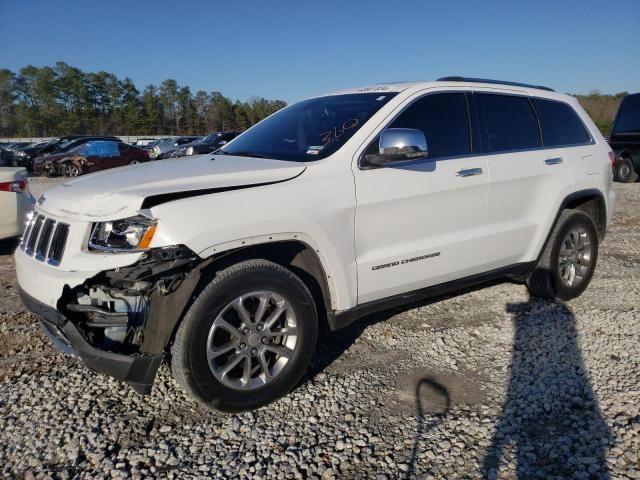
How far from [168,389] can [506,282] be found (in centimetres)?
368

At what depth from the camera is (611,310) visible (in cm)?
449

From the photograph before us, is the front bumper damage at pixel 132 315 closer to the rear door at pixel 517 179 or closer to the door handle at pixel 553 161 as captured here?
the rear door at pixel 517 179

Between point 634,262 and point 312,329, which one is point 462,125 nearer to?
point 312,329

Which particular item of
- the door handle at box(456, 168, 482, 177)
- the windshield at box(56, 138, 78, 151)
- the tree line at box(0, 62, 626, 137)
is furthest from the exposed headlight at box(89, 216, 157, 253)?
the tree line at box(0, 62, 626, 137)

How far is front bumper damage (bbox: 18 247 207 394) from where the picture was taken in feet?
8.29

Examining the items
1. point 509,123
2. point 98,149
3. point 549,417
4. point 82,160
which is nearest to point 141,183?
point 549,417

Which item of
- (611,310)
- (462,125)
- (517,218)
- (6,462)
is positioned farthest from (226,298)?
(611,310)

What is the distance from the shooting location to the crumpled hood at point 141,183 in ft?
8.52

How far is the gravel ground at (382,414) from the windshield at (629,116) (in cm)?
1198

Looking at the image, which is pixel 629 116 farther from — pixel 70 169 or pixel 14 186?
pixel 70 169

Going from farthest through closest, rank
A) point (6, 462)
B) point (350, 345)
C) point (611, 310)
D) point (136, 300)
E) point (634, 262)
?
point (634, 262) → point (611, 310) → point (350, 345) → point (136, 300) → point (6, 462)

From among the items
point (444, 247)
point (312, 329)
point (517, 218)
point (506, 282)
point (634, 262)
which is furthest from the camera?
point (634, 262)

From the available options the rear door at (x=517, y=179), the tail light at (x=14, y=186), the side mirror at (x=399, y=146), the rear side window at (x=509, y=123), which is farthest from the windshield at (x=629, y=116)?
the tail light at (x=14, y=186)

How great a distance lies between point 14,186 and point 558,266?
5849 mm
